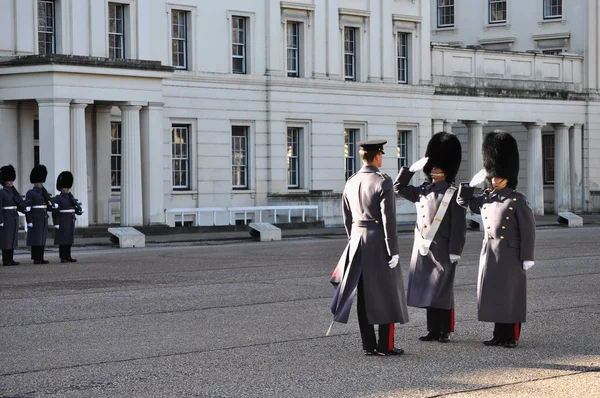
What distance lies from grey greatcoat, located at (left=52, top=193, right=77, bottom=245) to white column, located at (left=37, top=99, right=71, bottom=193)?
7993 millimetres

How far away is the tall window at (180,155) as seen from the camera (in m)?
38.2

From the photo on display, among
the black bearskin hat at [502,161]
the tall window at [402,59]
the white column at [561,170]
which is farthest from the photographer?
the white column at [561,170]

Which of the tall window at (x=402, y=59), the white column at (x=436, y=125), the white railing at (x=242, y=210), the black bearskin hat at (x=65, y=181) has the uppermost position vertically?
the tall window at (x=402, y=59)

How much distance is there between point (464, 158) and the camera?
5059 cm

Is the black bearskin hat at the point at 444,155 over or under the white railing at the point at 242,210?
over

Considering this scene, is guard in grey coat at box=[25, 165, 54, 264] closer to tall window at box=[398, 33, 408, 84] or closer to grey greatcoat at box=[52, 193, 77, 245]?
grey greatcoat at box=[52, 193, 77, 245]

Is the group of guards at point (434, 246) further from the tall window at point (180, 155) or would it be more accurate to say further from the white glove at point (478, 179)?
the tall window at point (180, 155)

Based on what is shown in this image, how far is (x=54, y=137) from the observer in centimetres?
3241

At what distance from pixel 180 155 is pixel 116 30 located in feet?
14.9

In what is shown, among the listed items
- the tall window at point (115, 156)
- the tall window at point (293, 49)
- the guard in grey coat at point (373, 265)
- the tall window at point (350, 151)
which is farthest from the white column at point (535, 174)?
the guard in grey coat at point (373, 265)

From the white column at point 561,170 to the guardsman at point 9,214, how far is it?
29452 millimetres

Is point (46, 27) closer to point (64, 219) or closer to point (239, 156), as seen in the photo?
point (239, 156)

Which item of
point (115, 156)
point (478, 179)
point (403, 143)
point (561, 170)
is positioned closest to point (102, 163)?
point (115, 156)

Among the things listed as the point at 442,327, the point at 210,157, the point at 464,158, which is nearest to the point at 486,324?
the point at 442,327
